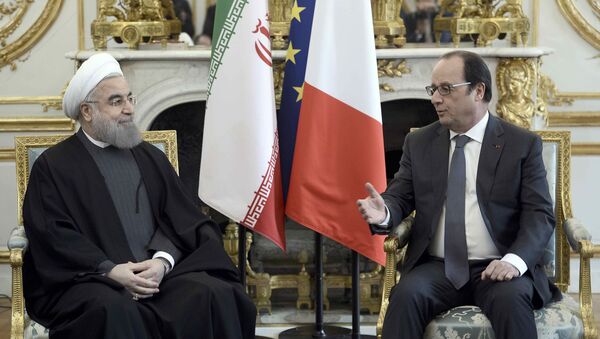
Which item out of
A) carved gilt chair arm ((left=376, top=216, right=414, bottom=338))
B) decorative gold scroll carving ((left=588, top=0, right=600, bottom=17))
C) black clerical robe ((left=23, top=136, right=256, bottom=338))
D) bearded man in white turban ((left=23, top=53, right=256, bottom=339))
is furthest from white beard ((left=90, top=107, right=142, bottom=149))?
decorative gold scroll carving ((left=588, top=0, right=600, bottom=17))

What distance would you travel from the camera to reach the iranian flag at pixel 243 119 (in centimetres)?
496

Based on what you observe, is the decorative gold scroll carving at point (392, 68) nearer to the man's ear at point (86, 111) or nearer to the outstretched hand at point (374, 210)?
the outstretched hand at point (374, 210)

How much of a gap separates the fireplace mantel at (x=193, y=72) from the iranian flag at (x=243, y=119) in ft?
1.85

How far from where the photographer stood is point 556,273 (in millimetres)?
4566

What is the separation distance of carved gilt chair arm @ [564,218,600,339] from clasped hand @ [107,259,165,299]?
160 centimetres

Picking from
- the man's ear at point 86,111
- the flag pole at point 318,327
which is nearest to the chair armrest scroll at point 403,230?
the flag pole at point 318,327

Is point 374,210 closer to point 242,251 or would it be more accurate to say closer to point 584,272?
point 584,272

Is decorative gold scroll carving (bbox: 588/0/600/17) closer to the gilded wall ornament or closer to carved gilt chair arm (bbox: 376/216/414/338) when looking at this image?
the gilded wall ornament

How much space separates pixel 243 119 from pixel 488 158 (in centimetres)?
125

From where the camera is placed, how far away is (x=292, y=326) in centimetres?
586

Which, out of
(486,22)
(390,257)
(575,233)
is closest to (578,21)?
(486,22)

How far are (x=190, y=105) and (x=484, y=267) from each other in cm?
252

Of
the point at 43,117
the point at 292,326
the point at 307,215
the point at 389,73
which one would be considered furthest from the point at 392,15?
the point at 43,117

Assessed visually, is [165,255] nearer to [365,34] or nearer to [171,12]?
[365,34]
